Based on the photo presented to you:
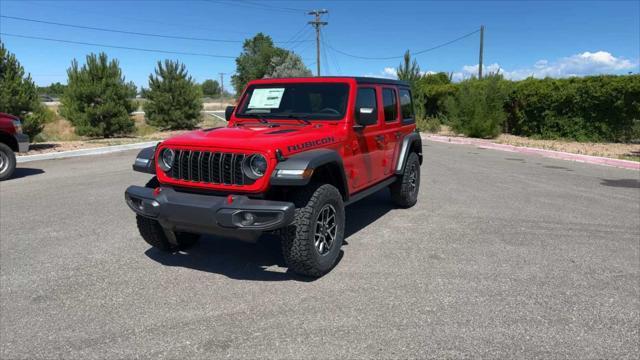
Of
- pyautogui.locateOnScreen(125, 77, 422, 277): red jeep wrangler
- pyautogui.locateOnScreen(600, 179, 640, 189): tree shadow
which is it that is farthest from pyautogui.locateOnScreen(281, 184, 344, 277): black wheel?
pyautogui.locateOnScreen(600, 179, 640, 189): tree shadow

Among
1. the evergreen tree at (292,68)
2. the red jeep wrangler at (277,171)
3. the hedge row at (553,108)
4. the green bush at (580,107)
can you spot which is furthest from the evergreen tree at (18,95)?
the evergreen tree at (292,68)

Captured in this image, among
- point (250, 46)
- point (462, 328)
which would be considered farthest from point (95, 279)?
point (250, 46)

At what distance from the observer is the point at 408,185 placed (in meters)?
6.41

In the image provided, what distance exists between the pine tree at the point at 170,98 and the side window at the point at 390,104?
63.3 feet

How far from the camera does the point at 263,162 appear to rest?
364 centimetres

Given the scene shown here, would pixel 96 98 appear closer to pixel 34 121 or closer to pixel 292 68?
pixel 34 121

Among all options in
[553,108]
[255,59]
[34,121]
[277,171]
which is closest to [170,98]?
[34,121]

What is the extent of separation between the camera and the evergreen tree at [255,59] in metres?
88.6

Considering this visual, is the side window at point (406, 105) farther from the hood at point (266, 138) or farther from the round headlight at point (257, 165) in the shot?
the round headlight at point (257, 165)

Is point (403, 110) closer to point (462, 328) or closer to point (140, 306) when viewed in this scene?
point (462, 328)

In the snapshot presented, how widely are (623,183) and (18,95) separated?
16330 mm

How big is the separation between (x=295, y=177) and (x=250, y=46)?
324ft

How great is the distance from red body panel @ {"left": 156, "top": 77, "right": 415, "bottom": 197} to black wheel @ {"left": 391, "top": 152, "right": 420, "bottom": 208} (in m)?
0.45

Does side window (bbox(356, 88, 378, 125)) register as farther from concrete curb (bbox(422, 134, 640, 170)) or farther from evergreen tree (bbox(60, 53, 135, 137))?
evergreen tree (bbox(60, 53, 135, 137))
